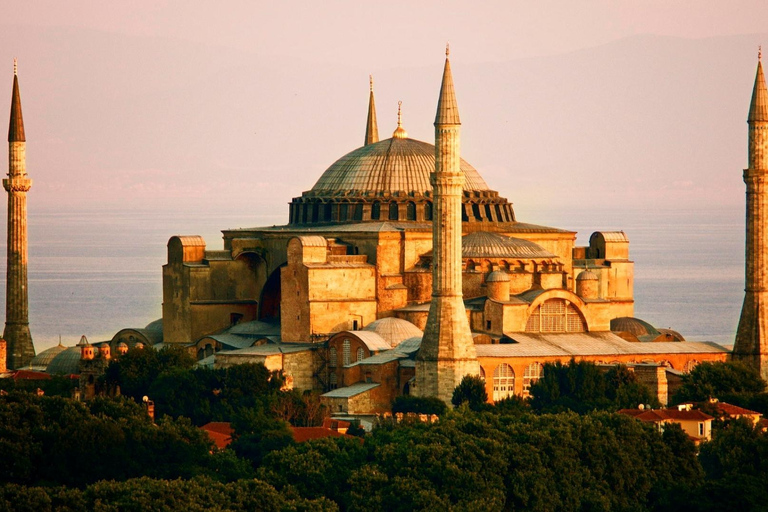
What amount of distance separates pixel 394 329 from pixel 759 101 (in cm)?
1249

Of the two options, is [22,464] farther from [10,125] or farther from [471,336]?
[10,125]

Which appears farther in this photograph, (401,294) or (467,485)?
(401,294)

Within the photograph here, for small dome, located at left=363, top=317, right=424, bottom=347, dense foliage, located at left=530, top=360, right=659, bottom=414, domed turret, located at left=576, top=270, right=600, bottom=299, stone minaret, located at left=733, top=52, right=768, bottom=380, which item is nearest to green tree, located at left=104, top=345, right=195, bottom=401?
small dome, located at left=363, top=317, right=424, bottom=347

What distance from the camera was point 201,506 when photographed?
184 feet

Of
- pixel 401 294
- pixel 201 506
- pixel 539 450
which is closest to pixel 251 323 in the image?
pixel 401 294

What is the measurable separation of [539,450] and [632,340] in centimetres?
1809

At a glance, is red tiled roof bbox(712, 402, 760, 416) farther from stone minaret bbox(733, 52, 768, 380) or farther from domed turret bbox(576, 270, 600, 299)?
domed turret bbox(576, 270, 600, 299)

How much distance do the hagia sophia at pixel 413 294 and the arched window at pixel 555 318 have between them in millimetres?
41

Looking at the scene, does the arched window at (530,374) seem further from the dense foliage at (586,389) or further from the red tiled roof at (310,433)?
the red tiled roof at (310,433)

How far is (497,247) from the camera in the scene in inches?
3206

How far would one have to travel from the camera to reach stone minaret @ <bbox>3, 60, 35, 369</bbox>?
3551 inches

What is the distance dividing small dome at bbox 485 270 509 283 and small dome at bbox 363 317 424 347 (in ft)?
8.22

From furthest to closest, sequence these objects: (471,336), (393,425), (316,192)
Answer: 1. (316,192)
2. (471,336)
3. (393,425)

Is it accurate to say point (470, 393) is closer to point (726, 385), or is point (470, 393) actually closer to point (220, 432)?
point (220, 432)
